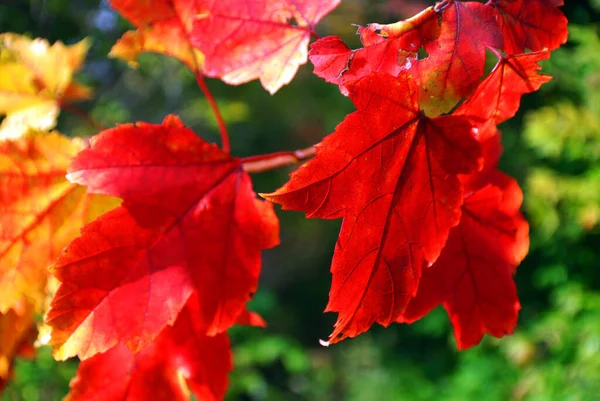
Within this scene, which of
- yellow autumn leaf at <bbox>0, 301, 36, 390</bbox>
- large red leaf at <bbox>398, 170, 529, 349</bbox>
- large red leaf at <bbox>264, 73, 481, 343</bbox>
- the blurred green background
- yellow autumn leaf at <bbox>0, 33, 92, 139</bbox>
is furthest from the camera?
the blurred green background

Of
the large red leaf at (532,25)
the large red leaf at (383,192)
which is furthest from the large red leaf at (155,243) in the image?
the large red leaf at (532,25)

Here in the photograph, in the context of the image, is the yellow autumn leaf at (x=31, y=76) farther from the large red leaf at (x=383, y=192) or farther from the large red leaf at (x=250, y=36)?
the large red leaf at (x=383, y=192)

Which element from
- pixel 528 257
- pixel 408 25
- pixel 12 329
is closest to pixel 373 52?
pixel 408 25

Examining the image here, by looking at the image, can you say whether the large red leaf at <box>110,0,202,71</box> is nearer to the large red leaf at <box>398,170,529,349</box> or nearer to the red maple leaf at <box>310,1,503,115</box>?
the red maple leaf at <box>310,1,503,115</box>

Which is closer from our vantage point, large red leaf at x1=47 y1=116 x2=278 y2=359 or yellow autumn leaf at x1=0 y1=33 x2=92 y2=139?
large red leaf at x1=47 y1=116 x2=278 y2=359

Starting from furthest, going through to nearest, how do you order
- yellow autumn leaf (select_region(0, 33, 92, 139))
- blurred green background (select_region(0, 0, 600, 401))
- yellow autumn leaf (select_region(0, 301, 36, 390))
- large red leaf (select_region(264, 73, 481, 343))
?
blurred green background (select_region(0, 0, 600, 401))
yellow autumn leaf (select_region(0, 33, 92, 139))
yellow autumn leaf (select_region(0, 301, 36, 390))
large red leaf (select_region(264, 73, 481, 343))

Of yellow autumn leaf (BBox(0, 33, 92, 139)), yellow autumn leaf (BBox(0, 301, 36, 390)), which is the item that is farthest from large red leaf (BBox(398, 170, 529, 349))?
yellow autumn leaf (BBox(0, 33, 92, 139))

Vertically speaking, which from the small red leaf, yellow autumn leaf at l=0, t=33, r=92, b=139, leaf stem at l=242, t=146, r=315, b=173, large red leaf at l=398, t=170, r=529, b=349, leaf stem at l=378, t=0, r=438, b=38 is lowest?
large red leaf at l=398, t=170, r=529, b=349
